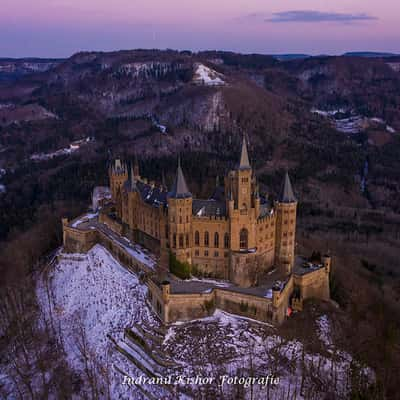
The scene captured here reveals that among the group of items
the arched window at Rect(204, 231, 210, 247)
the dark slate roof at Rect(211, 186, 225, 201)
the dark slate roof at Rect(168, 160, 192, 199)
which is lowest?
the arched window at Rect(204, 231, 210, 247)

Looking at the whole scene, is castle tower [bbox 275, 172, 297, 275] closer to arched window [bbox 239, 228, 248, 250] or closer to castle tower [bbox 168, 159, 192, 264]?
arched window [bbox 239, 228, 248, 250]

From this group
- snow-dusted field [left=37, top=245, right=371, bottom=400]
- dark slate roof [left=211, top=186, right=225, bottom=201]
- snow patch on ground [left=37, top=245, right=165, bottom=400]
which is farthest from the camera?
dark slate roof [left=211, top=186, right=225, bottom=201]

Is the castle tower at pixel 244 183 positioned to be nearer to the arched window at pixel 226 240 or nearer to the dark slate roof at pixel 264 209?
the dark slate roof at pixel 264 209

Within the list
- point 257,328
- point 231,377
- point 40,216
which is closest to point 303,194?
point 40,216

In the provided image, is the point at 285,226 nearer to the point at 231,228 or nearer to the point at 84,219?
the point at 231,228

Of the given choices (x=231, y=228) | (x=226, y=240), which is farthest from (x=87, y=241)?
(x=231, y=228)

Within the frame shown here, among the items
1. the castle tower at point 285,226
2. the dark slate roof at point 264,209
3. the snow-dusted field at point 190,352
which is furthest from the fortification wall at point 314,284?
the dark slate roof at point 264,209

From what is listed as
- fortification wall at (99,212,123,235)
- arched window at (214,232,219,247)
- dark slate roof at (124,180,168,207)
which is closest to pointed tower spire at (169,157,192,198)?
dark slate roof at (124,180,168,207)

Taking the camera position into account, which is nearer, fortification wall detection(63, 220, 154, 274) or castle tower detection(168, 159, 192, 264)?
castle tower detection(168, 159, 192, 264)
